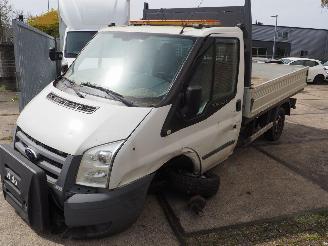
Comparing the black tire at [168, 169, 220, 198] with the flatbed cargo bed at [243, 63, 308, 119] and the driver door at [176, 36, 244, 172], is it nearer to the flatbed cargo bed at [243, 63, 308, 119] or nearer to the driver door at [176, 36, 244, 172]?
the driver door at [176, 36, 244, 172]

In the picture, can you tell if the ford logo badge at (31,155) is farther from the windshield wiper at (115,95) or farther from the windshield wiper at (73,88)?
the windshield wiper at (115,95)

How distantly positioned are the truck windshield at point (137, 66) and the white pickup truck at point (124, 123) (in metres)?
0.01

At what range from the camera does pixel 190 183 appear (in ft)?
15.4

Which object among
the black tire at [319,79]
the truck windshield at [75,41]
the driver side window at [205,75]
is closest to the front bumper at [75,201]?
the driver side window at [205,75]

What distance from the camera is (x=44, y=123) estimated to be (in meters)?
4.09

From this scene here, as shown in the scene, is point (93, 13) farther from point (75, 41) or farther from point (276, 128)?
point (276, 128)

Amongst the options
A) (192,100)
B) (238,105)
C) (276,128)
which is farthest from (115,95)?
(276,128)

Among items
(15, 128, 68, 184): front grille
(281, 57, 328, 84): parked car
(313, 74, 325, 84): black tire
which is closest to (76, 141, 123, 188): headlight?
(15, 128, 68, 184): front grille

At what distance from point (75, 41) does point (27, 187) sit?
29.8ft

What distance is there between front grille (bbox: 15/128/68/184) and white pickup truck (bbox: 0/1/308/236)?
0.01 m

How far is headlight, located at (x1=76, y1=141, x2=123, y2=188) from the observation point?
368 centimetres

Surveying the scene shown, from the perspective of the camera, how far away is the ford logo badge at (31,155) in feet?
13.0

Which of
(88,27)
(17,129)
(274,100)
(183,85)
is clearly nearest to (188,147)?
(183,85)

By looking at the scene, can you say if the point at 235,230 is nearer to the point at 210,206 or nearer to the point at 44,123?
the point at 210,206
